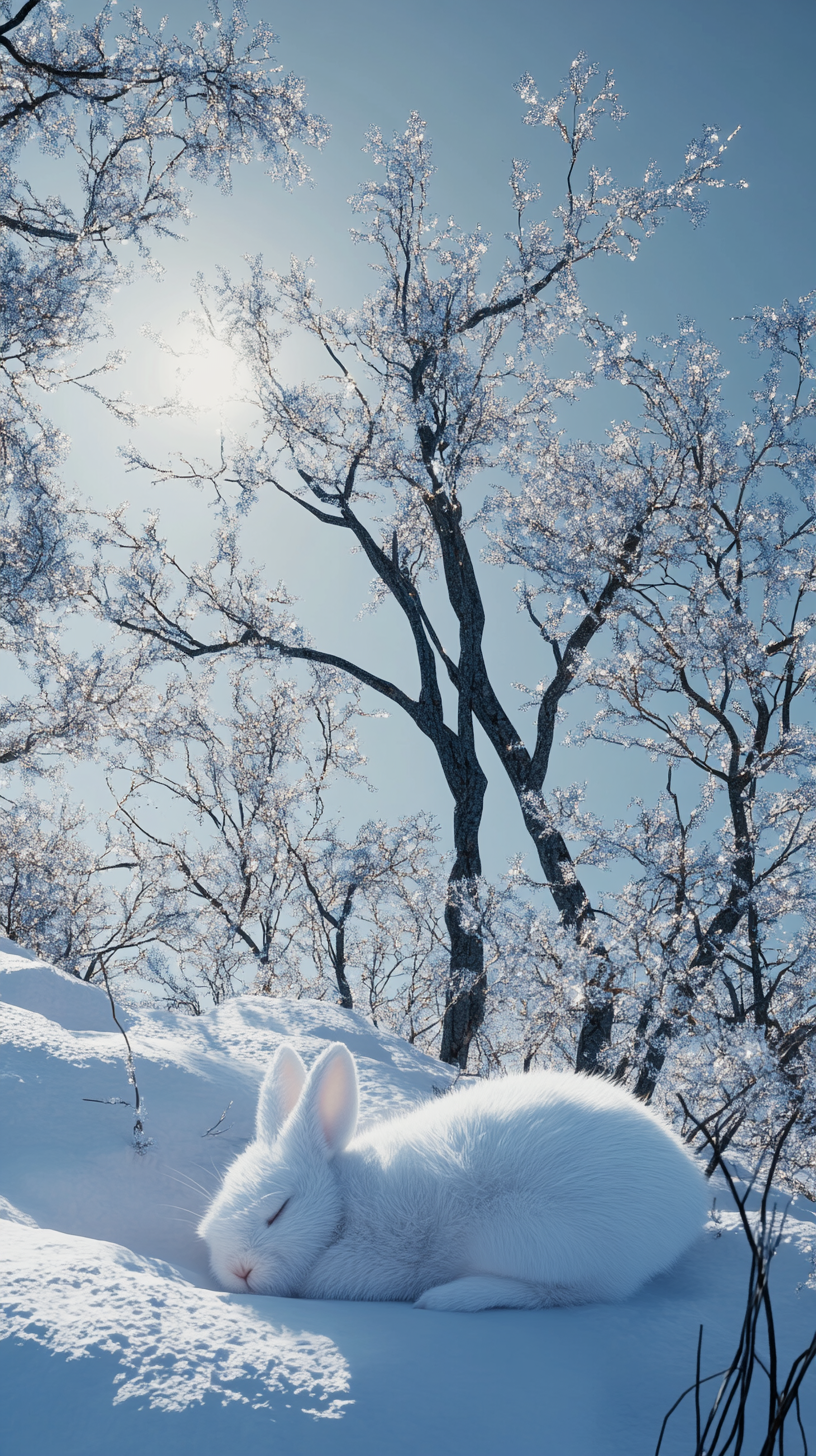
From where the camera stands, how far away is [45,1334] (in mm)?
1167

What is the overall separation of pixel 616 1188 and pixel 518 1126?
239 millimetres

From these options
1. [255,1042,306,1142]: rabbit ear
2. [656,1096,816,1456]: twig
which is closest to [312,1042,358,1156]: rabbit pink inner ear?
[255,1042,306,1142]: rabbit ear

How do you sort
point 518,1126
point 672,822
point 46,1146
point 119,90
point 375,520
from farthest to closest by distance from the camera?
1. point 375,520
2. point 672,822
3. point 119,90
4. point 46,1146
5. point 518,1126

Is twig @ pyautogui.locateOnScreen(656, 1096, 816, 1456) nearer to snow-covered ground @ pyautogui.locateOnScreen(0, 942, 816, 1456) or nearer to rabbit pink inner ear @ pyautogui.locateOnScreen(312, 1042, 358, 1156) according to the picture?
snow-covered ground @ pyautogui.locateOnScreen(0, 942, 816, 1456)

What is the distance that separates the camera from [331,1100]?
211 cm

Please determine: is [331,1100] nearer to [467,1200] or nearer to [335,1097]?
[335,1097]

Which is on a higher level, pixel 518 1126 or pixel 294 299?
pixel 294 299

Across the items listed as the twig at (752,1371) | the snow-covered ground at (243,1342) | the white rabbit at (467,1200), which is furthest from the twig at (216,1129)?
the twig at (752,1371)

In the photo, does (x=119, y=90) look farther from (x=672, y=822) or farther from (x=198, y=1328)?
(x=198, y=1328)

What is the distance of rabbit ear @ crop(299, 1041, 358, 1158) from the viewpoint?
209 cm

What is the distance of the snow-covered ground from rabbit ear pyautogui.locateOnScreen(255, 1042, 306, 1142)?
0.20 m

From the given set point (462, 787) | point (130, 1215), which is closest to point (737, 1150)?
point (130, 1215)

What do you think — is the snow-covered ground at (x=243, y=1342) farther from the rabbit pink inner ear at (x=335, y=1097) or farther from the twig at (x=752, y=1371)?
the rabbit pink inner ear at (x=335, y=1097)

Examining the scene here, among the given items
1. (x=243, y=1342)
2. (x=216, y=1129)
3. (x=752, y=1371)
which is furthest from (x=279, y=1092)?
(x=752, y=1371)
